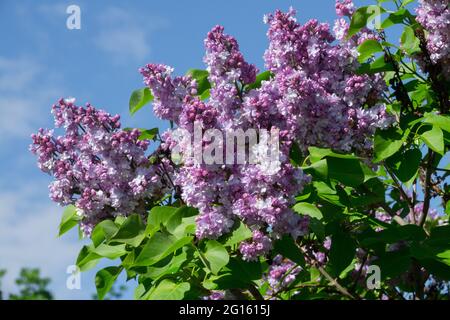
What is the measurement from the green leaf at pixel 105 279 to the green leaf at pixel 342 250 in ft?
3.53

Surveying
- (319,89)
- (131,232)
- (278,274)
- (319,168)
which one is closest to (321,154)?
(319,168)

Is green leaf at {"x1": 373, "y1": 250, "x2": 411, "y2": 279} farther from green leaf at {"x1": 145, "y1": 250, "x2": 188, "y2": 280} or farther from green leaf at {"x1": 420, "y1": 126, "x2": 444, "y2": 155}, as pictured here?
green leaf at {"x1": 145, "y1": 250, "x2": 188, "y2": 280}

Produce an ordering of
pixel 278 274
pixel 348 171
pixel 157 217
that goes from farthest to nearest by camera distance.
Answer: pixel 278 274 < pixel 348 171 < pixel 157 217

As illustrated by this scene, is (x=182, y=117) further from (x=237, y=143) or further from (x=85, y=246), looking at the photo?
(x=85, y=246)

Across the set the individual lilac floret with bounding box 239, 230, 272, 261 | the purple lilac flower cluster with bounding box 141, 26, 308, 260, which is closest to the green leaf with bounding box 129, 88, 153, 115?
the purple lilac flower cluster with bounding box 141, 26, 308, 260

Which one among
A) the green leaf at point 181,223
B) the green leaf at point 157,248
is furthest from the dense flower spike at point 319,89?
the green leaf at point 157,248

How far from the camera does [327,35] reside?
3564 mm

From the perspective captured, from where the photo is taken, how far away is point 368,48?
12.2 ft

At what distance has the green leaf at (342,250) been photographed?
3467 mm

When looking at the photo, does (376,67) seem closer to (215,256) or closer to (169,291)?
(215,256)

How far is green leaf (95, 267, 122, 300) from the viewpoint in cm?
336

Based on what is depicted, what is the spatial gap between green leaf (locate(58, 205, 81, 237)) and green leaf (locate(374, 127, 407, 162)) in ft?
5.08

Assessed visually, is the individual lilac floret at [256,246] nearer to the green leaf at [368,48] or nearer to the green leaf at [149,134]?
the green leaf at [149,134]

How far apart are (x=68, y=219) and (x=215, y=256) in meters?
1.15
